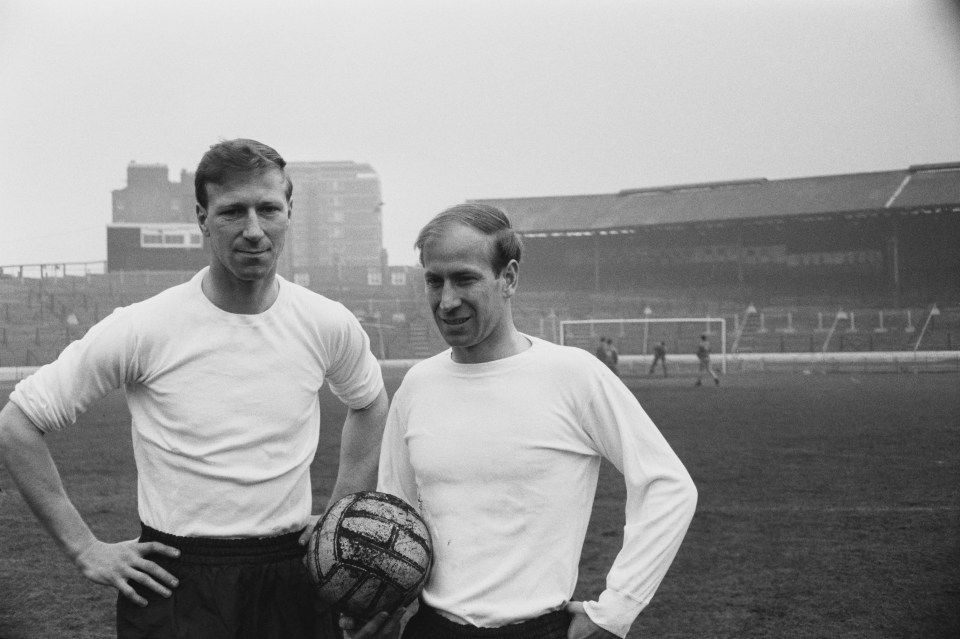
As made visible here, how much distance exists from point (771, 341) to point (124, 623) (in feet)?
126

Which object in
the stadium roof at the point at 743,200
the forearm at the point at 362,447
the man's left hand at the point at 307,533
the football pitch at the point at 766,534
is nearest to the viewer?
the man's left hand at the point at 307,533

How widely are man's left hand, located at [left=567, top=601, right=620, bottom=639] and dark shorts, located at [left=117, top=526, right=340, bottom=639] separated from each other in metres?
0.86

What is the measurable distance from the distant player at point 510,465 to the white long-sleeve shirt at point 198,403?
0.47m

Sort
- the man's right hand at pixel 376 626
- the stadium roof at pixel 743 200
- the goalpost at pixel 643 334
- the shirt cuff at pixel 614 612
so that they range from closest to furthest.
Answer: the shirt cuff at pixel 614 612, the man's right hand at pixel 376 626, the goalpost at pixel 643 334, the stadium roof at pixel 743 200

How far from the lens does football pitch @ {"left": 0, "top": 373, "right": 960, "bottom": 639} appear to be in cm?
554

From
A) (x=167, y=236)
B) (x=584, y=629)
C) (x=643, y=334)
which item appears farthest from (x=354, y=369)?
(x=167, y=236)

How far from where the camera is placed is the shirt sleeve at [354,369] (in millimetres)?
3133

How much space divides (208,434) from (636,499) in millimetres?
1191

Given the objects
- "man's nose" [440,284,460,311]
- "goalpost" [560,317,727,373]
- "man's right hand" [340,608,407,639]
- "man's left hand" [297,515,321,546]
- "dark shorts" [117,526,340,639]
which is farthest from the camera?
"goalpost" [560,317,727,373]

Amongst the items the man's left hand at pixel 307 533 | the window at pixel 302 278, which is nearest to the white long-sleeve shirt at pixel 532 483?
the man's left hand at pixel 307 533

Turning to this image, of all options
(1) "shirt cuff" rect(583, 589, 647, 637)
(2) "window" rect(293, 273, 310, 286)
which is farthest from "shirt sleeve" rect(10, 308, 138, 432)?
(2) "window" rect(293, 273, 310, 286)

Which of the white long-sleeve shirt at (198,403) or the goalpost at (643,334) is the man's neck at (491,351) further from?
the goalpost at (643,334)

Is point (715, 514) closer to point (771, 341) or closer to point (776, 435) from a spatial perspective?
point (776, 435)

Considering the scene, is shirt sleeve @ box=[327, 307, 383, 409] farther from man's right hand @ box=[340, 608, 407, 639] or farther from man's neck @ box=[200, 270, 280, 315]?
man's right hand @ box=[340, 608, 407, 639]
